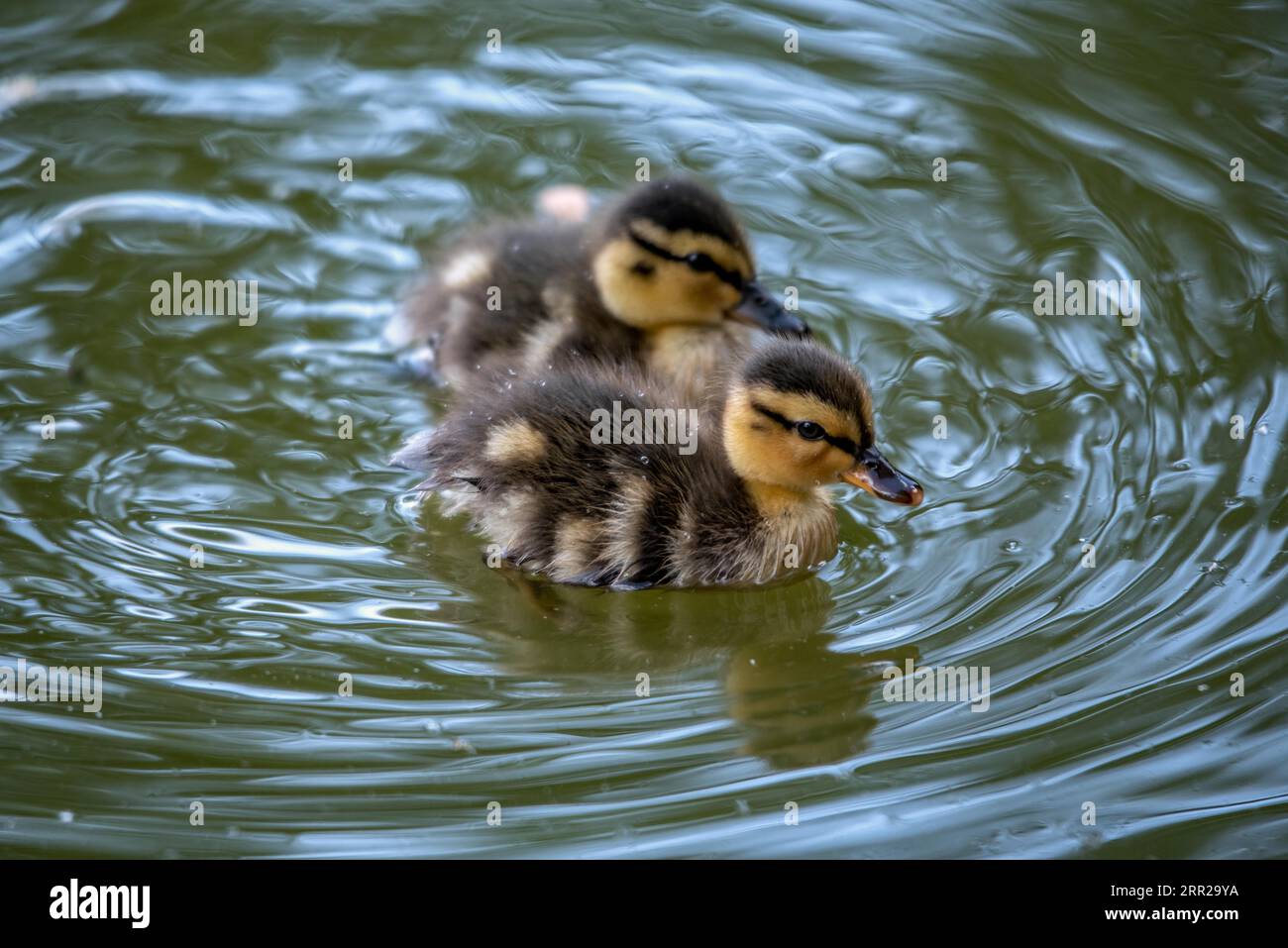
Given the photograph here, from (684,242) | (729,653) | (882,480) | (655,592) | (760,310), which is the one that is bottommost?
(729,653)

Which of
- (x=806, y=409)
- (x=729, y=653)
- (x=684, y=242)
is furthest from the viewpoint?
(x=684, y=242)

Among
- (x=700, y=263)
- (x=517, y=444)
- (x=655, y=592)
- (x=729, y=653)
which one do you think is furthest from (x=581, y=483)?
(x=700, y=263)

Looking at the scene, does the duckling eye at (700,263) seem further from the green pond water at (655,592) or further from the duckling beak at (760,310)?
the green pond water at (655,592)

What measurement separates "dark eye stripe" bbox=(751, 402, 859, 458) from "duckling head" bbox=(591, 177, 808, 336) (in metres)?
0.51

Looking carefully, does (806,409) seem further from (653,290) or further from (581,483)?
(653,290)

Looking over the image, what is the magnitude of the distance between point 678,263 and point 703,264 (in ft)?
0.20

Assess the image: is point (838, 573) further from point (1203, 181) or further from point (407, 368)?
point (1203, 181)

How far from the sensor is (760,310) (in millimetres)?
4004

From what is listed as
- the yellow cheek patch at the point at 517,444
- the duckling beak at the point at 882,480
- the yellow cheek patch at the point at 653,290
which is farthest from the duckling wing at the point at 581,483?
the yellow cheek patch at the point at 653,290

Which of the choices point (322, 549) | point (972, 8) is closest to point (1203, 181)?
point (972, 8)

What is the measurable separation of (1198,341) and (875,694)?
1650 millimetres

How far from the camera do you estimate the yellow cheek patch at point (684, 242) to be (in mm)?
3898

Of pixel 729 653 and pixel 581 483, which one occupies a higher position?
pixel 581 483

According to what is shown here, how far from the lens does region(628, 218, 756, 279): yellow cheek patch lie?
3.90 metres
